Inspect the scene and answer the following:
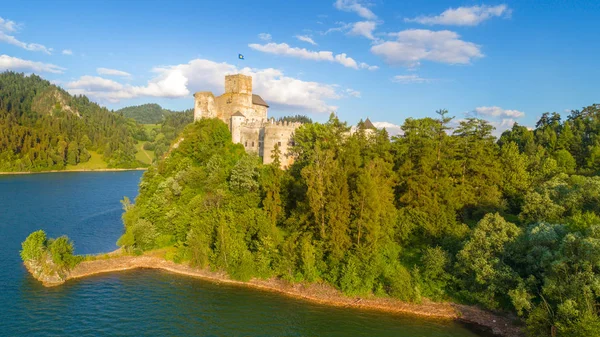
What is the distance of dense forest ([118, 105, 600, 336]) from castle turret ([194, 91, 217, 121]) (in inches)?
560

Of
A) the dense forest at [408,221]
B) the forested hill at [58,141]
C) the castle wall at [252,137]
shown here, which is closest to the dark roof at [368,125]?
the dense forest at [408,221]

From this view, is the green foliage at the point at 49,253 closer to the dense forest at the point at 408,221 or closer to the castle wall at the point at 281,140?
the dense forest at the point at 408,221

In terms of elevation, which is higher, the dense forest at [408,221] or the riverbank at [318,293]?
the dense forest at [408,221]

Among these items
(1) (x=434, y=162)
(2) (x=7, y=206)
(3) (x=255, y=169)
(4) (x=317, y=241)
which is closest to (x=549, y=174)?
(1) (x=434, y=162)

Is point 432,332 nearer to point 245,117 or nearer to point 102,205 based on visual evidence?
point 245,117

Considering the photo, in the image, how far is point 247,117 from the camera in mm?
60344

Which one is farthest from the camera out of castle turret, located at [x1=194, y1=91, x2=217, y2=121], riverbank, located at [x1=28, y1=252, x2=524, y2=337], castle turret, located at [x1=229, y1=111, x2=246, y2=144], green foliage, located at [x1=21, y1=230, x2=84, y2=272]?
castle turret, located at [x1=194, y1=91, x2=217, y2=121]

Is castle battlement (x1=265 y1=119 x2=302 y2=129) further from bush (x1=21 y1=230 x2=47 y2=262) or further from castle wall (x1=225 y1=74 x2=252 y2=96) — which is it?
bush (x1=21 y1=230 x2=47 y2=262)

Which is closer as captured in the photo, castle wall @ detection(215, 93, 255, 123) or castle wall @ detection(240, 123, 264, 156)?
castle wall @ detection(240, 123, 264, 156)

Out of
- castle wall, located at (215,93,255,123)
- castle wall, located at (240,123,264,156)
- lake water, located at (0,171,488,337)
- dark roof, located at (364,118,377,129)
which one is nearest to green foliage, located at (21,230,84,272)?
lake water, located at (0,171,488,337)

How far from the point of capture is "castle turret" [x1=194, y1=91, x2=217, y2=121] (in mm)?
62594

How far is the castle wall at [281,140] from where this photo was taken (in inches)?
2074

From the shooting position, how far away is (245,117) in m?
59.3

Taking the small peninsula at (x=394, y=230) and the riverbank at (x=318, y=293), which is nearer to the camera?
the small peninsula at (x=394, y=230)
